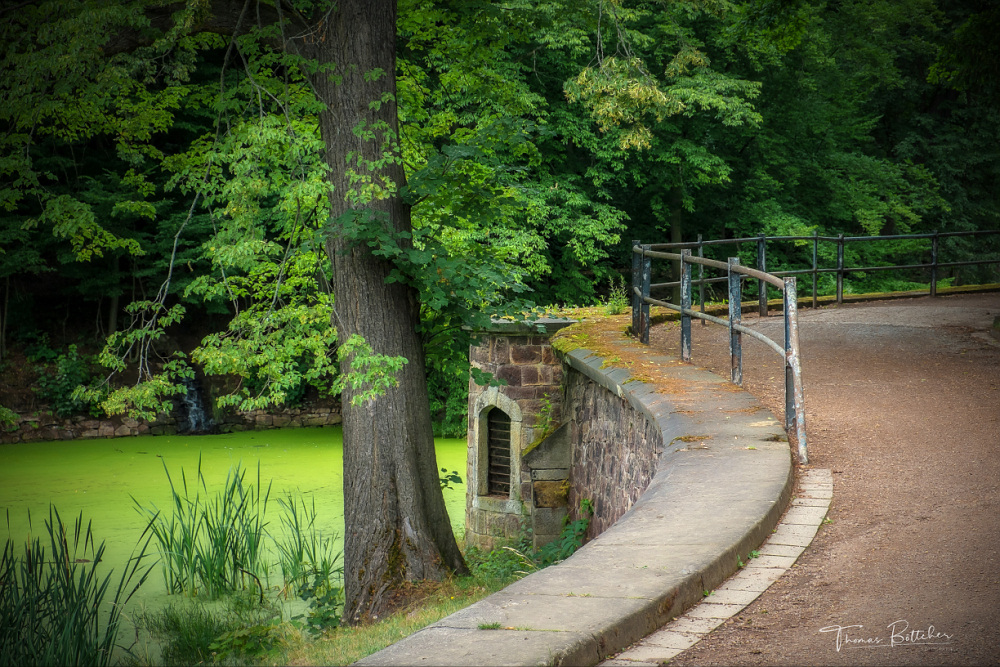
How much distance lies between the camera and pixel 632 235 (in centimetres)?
2344

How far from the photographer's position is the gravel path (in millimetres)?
2822

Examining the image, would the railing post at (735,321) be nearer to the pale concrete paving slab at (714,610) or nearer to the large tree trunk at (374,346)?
the large tree trunk at (374,346)

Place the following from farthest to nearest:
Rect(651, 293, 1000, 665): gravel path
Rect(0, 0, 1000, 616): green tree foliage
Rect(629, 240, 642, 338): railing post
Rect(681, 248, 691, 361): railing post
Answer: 1. Rect(629, 240, 642, 338): railing post
2. Rect(681, 248, 691, 361): railing post
3. Rect(0, 0, 1000, 616): green tree foliage
4. Rect(651, 293, 1000, 665): gravel path

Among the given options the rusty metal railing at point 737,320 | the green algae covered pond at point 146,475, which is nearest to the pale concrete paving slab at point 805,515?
the rusty metal railing at point 737,320

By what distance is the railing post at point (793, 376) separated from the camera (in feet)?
16.4

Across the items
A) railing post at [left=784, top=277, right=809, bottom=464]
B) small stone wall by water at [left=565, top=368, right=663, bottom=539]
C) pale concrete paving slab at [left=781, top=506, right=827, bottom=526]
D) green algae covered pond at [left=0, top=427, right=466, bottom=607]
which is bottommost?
green algae covered pond at [left=0, top=427, right=466, bottom=607]

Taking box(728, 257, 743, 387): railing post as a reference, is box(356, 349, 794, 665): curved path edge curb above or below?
below

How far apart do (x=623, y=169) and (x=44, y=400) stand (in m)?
14.2

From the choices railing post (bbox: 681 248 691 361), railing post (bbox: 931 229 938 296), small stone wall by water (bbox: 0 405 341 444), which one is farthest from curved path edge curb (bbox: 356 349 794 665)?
small stone wall by water (bbox: 0 405 341 444)

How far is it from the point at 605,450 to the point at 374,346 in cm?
226

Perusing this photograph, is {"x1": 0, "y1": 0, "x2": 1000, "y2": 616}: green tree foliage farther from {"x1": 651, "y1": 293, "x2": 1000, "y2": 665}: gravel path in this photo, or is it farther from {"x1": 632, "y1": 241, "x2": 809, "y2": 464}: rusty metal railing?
{"x1": 651, "y1": 293, "x2": 1000, "y2": 665}: gravel path

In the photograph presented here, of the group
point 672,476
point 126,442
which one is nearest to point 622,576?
point 672,476

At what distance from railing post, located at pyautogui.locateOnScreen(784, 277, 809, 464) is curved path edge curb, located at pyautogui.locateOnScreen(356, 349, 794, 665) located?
11 cm

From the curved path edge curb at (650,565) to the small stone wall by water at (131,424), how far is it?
16837 mm
